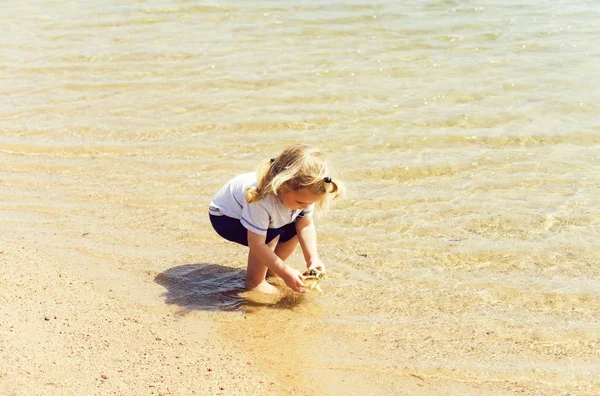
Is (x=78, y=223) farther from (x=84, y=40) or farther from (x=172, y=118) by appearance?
(x=84, y=40)

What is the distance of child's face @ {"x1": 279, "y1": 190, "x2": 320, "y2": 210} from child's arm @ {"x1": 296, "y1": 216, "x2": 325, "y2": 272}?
8.8 inches

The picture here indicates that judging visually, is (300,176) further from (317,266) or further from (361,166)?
(361,166)

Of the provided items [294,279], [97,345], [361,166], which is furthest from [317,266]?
[361,166]

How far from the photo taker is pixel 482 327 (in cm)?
373

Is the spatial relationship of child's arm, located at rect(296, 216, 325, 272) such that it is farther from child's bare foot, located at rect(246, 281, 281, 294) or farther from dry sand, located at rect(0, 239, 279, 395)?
dry sand, located at rect(0, 239, 279, 395)

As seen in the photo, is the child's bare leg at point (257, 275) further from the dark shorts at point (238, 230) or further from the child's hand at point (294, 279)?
the child's hand at point (294, 279)

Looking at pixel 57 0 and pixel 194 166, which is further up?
pixel 57 0

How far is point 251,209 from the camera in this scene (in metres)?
4.02

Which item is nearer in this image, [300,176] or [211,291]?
[300,176]

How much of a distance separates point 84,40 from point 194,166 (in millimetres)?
4148

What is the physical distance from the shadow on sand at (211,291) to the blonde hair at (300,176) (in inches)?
20.8

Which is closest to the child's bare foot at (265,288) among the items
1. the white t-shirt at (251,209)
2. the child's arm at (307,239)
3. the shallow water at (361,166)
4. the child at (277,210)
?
the child at (277,210)

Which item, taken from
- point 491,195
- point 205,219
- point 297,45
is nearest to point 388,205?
point 491,195

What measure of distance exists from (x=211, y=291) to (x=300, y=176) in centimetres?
81
